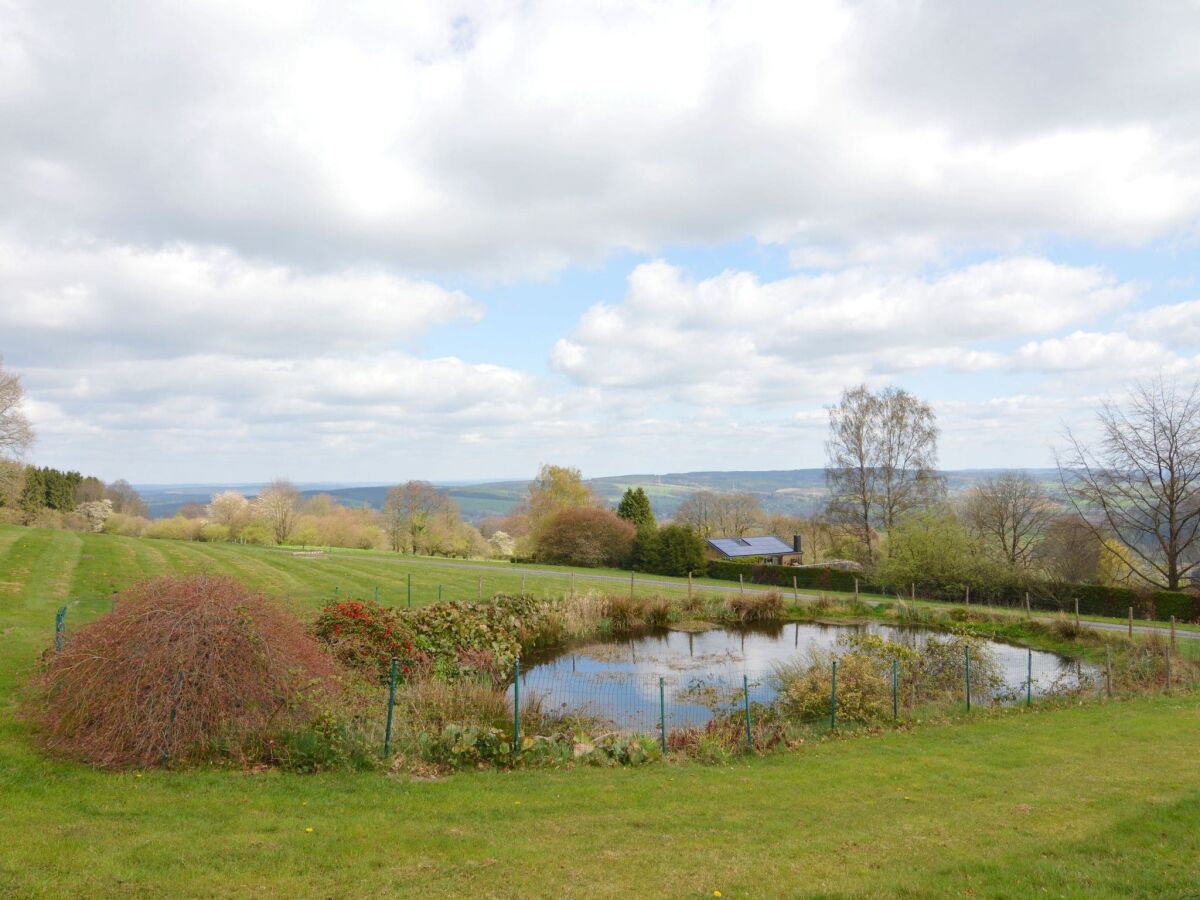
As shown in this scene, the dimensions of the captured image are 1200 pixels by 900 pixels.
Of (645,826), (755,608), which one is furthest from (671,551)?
(645,826)

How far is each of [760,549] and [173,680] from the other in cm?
5160

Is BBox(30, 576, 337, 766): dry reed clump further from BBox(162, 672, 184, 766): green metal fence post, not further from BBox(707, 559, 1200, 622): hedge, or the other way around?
BBox(707, 559, 1200, 622): hedge

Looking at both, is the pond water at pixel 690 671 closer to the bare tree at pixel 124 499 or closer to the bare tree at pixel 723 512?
the bare tree at pixel 723 512

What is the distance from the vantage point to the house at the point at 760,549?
54.9 meters

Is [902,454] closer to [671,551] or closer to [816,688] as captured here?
[671,551]

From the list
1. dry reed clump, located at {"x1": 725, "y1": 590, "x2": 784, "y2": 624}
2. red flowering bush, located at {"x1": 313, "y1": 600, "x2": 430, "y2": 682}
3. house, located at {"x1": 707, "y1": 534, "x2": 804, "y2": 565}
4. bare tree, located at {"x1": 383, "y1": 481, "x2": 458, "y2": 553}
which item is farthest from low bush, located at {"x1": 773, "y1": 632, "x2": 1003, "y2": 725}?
bare tree, located at {"x1": 383, "y1": 481, "x2": 458, "y2": 553}

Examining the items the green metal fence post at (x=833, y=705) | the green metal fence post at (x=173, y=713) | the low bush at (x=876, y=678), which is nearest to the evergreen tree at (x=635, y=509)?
the low bush at (x=876, y=678)

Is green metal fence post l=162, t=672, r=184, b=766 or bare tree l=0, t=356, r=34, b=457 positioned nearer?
green metal fence post l=162, t=672, r=184, b=766

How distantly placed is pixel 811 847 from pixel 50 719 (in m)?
9.42

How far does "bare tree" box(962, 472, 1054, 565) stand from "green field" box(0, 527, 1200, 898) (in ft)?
129

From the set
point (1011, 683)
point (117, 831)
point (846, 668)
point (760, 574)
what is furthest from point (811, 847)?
point (760, 574)

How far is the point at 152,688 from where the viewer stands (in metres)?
9.31

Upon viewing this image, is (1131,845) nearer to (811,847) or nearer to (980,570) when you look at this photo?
(811,847)

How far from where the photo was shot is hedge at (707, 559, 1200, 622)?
97.6ft
